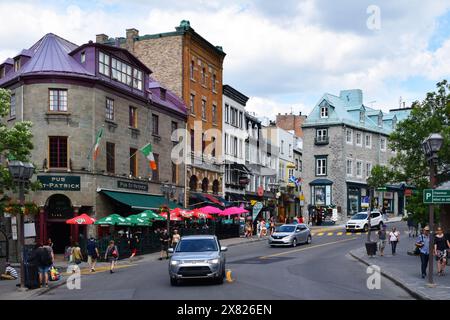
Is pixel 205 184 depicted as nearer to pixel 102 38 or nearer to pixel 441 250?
pixel 102 38

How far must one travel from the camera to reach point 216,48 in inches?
2235

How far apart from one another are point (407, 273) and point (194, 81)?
32.9 m

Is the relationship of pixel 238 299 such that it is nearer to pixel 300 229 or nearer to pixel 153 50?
pixel 300 229

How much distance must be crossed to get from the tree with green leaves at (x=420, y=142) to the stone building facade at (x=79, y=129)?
56.8 feet

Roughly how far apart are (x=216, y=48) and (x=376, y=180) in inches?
1173

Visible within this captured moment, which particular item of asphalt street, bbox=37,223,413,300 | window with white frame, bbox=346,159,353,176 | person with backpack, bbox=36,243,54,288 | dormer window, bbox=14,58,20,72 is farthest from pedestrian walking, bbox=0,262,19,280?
window with white frame, bbox=346,159,353,176

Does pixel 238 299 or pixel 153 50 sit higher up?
pixel 153 50

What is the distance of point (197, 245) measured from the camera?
2078 cm

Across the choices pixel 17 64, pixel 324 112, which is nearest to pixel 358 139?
pixel 324 112

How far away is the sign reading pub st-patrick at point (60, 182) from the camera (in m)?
36.0

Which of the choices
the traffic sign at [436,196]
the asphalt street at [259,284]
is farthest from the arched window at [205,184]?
the traffic sign at [436,196]

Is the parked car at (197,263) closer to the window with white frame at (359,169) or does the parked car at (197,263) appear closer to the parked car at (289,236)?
the parked car at (289,236)

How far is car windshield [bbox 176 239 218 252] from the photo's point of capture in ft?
67.7
